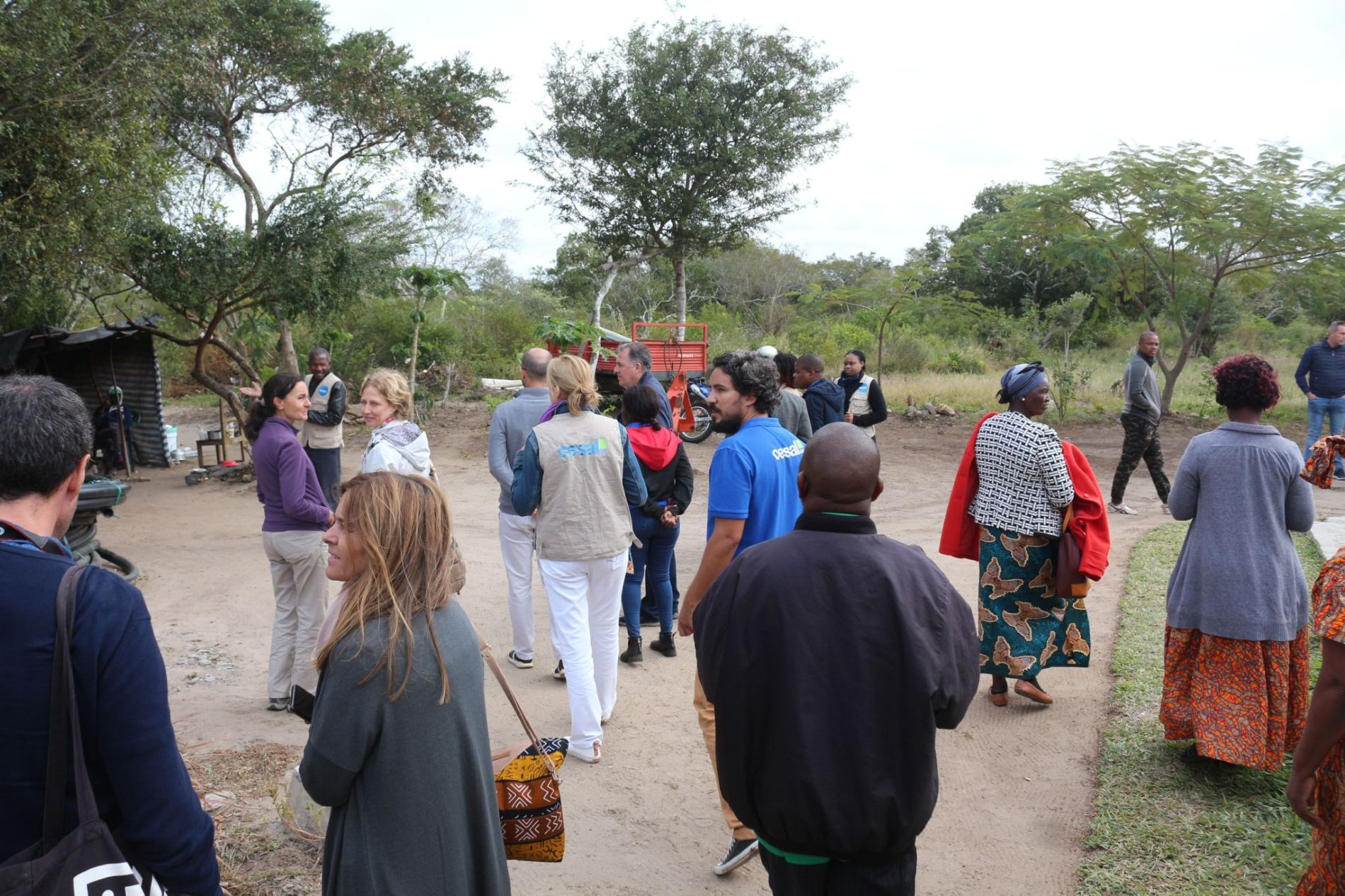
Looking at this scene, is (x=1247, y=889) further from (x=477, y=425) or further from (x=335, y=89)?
(x=335, y=89)

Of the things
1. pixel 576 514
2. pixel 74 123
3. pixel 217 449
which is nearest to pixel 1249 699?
pixel 576 514

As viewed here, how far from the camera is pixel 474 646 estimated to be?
83.5 inches

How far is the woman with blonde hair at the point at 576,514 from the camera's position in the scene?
4.31 meters

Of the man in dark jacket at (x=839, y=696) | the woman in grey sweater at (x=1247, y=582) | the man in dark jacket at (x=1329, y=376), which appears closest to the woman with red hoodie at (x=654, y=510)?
the woman in grey sweater at (x=1247, y=582)

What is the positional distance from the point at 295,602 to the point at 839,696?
11.6 feet

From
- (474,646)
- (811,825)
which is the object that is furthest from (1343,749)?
(474,646)

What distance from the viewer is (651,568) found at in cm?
572

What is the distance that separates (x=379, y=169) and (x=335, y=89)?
1615mm

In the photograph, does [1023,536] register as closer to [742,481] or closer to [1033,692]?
[1033,692]

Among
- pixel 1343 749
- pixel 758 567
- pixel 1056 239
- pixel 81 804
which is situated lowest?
pixel 1343 749

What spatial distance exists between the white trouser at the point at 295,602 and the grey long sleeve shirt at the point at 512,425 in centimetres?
101

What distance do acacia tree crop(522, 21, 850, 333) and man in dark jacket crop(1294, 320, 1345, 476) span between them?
9.90 m

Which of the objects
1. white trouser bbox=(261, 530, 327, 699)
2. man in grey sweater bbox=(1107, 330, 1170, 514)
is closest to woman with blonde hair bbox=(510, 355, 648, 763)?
white trouser bbox=(261, 530, 327, 699)

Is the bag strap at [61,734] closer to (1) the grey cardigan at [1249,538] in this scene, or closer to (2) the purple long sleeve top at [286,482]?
(2) the purple long sleeve top at [286,482]
